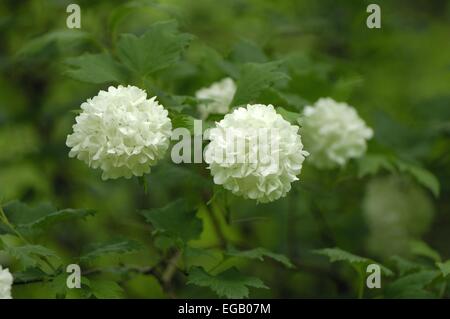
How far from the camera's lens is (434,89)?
167 inches

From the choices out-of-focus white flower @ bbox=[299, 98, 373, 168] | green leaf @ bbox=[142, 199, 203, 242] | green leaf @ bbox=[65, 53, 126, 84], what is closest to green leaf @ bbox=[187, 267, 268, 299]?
green leaf @ bbox=[142, 199, 203, 242]

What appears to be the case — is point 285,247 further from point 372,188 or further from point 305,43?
point 305,43

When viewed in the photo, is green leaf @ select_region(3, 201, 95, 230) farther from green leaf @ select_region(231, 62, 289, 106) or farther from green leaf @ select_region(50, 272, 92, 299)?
green leaf @ select_region(231, 62, 289, 106)

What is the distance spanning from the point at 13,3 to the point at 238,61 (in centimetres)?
161

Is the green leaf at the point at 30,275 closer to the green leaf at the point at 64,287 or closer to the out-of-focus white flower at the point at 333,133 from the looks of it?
the green leaf at the point at 64,287

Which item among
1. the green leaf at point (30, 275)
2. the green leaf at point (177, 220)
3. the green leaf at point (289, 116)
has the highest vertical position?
the green leaf at point (289, 116)

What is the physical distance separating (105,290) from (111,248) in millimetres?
112

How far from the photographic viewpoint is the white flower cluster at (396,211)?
296 centimetres

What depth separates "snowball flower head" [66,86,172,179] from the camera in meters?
1.74

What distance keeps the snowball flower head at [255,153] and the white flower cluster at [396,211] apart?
1322mm

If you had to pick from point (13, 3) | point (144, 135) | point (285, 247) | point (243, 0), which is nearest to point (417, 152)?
point (285, 247)

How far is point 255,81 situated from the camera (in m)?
1.97

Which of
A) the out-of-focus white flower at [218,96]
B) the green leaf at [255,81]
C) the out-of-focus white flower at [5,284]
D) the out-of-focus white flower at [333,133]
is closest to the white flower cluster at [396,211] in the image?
the out-of-focus white flower at [333,133]

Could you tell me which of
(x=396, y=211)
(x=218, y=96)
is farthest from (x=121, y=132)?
(x=396, y=211)
